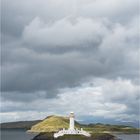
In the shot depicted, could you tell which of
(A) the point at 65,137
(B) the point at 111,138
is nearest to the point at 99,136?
(B) the point at 111,138

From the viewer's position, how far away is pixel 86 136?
154 m

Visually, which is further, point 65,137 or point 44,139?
point 44,139

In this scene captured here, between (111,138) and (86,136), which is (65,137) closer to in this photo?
(86,136)

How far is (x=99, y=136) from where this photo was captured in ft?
540

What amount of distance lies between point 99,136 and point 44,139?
76.4 ft

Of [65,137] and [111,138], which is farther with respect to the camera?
[111,138]

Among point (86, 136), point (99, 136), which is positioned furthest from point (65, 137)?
point (99, 136)

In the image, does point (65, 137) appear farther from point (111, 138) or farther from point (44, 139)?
point (111, 138)

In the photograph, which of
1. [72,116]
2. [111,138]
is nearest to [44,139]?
[72,116]

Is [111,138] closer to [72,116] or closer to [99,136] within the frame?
[99,136]

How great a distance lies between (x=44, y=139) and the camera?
166000 millimetres

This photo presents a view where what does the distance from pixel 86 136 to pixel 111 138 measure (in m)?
20.8

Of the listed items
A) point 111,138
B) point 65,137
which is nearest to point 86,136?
point 65,137

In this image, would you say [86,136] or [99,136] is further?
[99,136]
